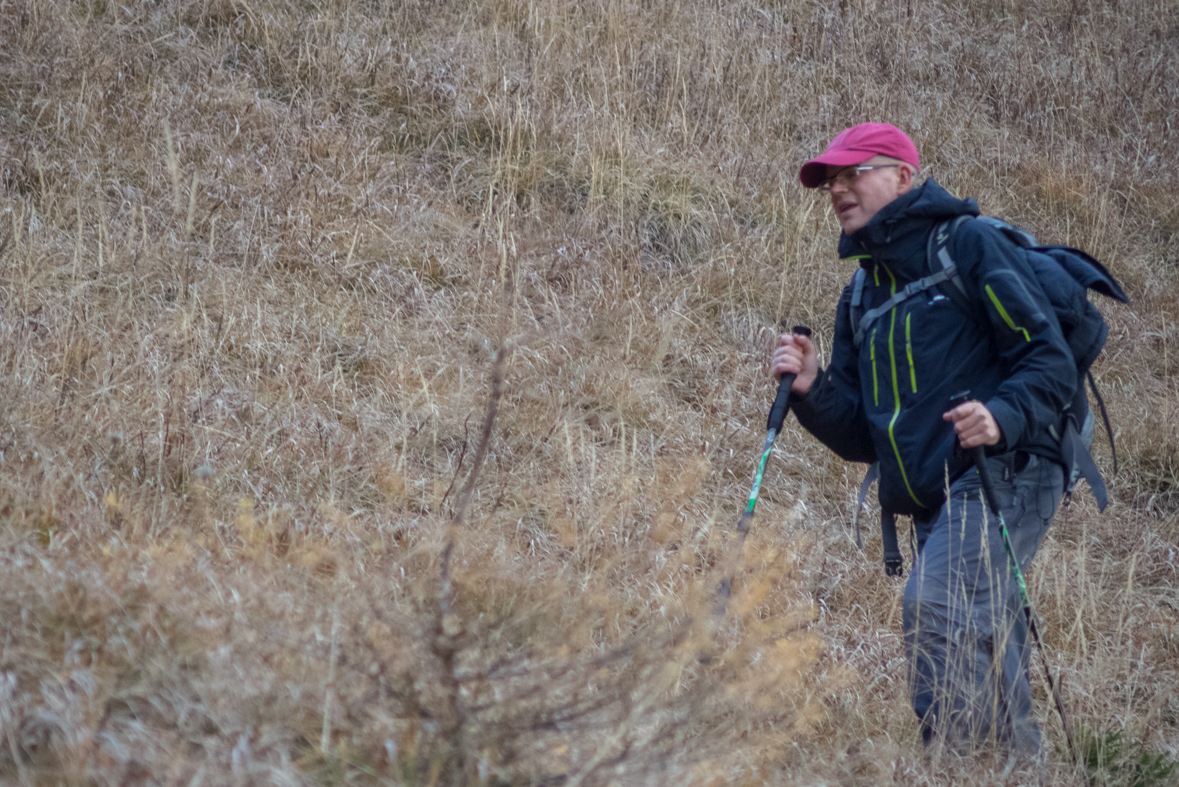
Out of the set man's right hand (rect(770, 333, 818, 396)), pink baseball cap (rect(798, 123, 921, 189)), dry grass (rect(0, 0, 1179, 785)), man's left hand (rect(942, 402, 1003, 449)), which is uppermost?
pink baseball cap (rect(798, 123, 921, 189))

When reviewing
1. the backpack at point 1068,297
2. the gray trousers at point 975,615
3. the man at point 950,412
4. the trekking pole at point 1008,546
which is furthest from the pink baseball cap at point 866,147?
the gray trousers at point 975,615

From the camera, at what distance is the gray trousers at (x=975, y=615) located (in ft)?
9.06

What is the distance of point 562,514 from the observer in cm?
423

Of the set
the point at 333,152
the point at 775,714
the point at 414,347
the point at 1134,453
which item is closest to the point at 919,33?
the point at 1134,453

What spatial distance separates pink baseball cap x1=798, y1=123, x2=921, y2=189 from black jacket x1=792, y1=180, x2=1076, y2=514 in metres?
0.22

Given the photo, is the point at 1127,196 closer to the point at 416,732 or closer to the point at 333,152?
the point at 333,152

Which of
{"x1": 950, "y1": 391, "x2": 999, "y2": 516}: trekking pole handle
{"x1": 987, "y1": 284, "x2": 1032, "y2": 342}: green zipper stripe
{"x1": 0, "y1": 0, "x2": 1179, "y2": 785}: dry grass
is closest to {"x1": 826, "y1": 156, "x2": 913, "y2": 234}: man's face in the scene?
{"x1": 987, "y1": 284, "x2": 1032, "y2": 342}: green zipper stripe

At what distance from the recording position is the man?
9.09ft

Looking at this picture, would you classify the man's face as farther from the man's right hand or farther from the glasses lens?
the man's right hand

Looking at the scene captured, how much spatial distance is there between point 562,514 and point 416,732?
2.40 meters

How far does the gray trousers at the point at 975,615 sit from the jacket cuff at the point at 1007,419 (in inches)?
7.2

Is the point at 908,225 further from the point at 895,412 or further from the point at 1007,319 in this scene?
the point at 895,412

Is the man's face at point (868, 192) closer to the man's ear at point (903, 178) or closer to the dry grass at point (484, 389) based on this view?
the man's ear at point (903, 178)

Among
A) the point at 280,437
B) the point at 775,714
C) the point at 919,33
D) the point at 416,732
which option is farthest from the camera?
the point at 919,33
